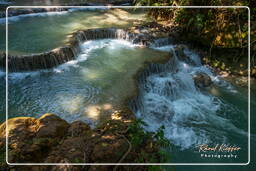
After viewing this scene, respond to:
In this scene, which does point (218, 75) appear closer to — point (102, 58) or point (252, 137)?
point (252, 137)

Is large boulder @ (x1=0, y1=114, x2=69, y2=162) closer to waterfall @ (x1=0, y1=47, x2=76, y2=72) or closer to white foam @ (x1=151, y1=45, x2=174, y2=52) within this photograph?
waterfall @ (x1=0, y1=47, x2=76, y2=72)

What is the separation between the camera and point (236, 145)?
17.8 feet

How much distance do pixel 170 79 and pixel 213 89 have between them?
1.66 m

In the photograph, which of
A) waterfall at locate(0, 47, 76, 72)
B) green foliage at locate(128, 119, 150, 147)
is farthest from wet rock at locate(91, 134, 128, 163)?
waterfall at locate(0, 47, 76, 72)

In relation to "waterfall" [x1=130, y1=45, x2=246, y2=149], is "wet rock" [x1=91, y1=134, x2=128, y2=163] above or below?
above

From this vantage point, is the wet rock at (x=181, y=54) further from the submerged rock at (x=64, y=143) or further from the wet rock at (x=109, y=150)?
the wet rock at (x=109, y=150)

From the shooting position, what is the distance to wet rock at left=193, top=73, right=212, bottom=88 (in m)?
7.53

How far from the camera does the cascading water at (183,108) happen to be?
5582mm

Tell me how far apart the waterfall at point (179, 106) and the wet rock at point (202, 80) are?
0.16 meters

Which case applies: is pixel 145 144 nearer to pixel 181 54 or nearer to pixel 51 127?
pixel 51 127

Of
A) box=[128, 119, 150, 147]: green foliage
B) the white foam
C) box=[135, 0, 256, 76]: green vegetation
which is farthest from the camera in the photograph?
the white foam

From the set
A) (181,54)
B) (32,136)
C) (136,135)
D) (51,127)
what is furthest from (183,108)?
(32,136)

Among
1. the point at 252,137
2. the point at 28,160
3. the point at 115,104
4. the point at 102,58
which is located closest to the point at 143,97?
the point at 115,104

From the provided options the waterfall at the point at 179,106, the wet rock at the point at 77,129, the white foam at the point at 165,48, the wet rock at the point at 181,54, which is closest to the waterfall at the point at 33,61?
the waterfall at the point at 179,106
